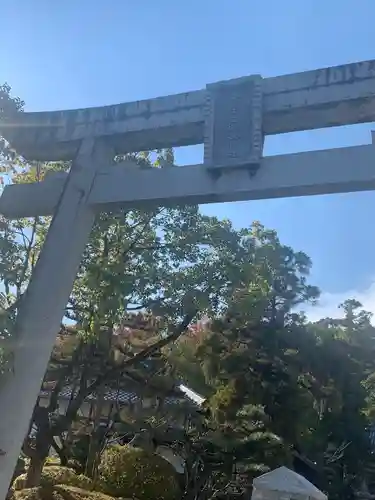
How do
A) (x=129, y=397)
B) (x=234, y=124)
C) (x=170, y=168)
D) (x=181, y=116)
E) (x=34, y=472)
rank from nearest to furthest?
(x=234, y=124) → (x=170, y=168) → (x=181, y=116) → (x=34, y=472) → (x=129, y=397)

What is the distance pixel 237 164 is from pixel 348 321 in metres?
20.0

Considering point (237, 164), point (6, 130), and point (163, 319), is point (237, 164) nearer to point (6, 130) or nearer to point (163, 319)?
point (6, 130)

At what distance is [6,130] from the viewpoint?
5.93 meters

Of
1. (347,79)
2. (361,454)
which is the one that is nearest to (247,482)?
(361,454)

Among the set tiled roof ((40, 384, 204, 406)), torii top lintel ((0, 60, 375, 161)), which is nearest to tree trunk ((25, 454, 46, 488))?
tiled roof ((40, 384, 204, 406))

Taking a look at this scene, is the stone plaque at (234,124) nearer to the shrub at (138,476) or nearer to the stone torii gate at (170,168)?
the stone torii gate at (170,168)

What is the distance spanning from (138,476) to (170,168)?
965 centimetres

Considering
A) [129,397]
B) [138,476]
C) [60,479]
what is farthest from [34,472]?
[129,397]

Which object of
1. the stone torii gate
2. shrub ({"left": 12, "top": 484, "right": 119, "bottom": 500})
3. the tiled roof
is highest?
the tiled roof

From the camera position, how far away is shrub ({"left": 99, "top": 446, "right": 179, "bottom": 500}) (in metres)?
12.4

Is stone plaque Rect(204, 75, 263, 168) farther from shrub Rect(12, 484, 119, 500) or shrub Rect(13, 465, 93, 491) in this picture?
shrub Rect(13, 465, 93, 491)

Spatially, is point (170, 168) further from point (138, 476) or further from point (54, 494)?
point (138, 476)

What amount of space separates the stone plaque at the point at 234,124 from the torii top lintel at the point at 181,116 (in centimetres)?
12

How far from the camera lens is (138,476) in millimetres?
12648
